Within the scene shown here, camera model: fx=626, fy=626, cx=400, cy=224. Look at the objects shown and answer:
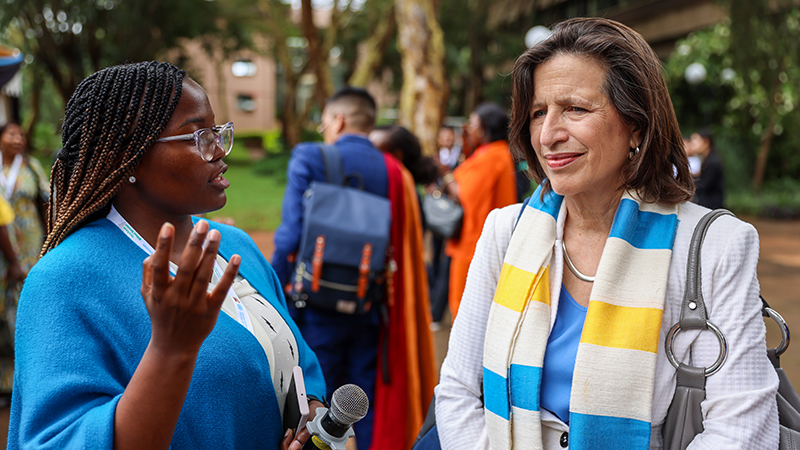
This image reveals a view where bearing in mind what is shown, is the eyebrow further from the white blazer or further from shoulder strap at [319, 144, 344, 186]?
shoulder strap at [319, 144, 344, 186]

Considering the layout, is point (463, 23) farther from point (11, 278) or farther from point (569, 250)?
point (569, 250)

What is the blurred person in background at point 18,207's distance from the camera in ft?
15.4

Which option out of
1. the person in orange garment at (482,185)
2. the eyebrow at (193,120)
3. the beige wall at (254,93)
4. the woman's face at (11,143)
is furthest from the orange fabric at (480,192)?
the beige wall at (254,93)

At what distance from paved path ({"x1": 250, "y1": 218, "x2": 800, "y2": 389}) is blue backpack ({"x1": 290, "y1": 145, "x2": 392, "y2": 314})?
2280mm

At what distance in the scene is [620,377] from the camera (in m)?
1.50

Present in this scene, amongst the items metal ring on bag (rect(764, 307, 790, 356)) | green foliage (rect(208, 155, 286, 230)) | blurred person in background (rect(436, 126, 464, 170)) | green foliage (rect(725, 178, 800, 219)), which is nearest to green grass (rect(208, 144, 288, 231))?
green foliage (rect(208, 155, 286, 230))

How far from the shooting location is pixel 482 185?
4805 millimetres

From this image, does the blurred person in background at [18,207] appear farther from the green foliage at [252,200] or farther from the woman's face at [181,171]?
the green foliage at [252,200]

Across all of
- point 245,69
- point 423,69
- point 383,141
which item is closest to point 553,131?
point 383,141

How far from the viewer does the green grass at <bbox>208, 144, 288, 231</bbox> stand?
13.3 m

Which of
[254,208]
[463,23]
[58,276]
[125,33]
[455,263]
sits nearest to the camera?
[58,276]

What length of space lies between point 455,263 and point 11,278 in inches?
133

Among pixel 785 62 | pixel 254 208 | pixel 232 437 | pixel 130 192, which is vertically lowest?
pixel 254 208

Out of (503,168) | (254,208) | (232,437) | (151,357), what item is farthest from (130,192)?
(254,208)
